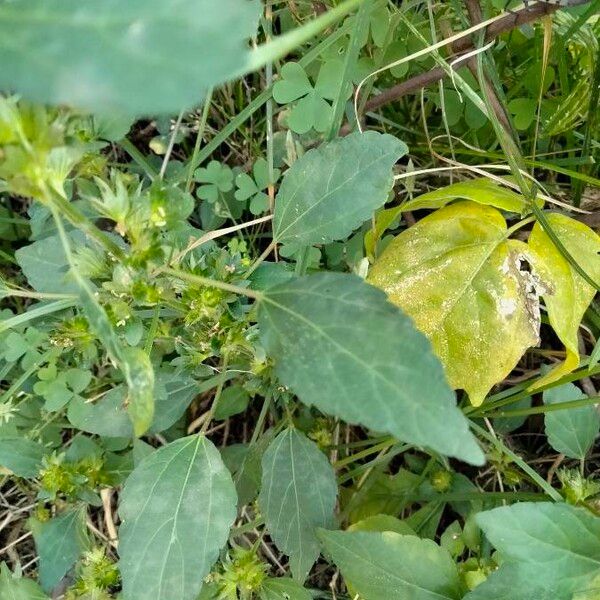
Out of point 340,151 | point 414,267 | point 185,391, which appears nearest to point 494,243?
point 414,267

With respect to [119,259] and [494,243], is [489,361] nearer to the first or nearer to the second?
[494,243]

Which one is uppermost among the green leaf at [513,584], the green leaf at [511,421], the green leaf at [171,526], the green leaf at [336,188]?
the green leaf at [336,188]

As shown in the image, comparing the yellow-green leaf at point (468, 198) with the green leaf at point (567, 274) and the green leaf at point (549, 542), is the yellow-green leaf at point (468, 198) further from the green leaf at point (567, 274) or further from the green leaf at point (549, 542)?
the green leaf at point (549, 542)

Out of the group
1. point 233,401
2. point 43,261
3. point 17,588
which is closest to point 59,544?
point 17,588

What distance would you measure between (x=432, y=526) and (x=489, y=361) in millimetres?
529

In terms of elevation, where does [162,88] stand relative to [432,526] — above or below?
above

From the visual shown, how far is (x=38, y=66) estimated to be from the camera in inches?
21.0

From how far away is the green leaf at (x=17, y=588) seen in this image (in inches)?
56.9

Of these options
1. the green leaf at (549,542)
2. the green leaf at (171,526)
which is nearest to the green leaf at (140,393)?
the green leaf at (171,526)

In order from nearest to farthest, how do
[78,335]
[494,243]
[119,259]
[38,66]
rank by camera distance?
[38,66], [119,259], [78,335], [494,243]

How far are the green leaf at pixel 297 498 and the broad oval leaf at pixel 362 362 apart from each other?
445 mm

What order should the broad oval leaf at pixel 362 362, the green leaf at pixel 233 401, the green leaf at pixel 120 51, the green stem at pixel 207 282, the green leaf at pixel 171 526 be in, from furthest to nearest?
the green leaf at pixel 233 401 < the green leaf at pixel 171 526 < the green stem at pixel 207 282 < the broad oval leaf at pixel 362 362 < the green leaf at pixel 120 51

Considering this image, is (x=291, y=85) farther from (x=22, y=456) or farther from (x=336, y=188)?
(x=22, y=456)

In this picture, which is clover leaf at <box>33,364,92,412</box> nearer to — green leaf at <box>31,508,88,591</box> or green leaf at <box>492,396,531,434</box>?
green leaf at <box>31,508,88,591</box>
